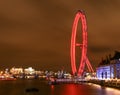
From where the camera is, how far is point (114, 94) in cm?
7575

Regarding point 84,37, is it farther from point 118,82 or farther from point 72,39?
point 118,82

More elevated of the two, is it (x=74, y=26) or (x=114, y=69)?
(x=74, y=26)

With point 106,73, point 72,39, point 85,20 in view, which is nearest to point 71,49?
point 72,39

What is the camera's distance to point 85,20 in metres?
131

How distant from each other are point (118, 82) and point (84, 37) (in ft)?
101

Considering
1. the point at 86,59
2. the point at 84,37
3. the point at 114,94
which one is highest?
the point at 84,37

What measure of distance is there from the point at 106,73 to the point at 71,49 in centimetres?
4186

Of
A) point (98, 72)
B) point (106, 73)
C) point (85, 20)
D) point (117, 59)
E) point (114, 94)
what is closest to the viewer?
point (114, 94)

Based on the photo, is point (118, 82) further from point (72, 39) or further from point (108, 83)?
point (72, 39)

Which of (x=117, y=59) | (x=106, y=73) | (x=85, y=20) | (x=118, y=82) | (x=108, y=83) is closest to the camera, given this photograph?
(x=118, y=82)

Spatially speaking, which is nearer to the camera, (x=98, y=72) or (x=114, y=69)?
(x=114, y=69)

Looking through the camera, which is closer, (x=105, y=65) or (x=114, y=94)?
(x=114, y=94)

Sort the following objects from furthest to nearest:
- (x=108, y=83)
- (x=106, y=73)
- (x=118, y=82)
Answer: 1. (x=106, y=73)
2. (x=108, y=83)
3. (x=118, y=82)

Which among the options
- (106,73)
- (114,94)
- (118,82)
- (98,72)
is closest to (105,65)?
(106,73)
